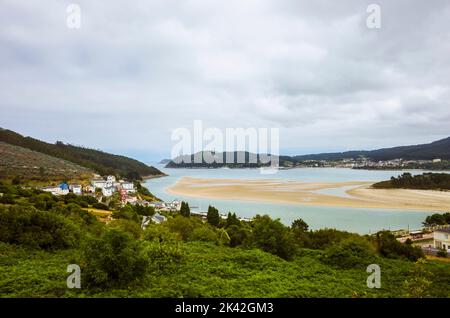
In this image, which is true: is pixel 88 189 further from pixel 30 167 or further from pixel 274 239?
pixel 274 239

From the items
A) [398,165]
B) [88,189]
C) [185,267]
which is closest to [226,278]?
[185,267]

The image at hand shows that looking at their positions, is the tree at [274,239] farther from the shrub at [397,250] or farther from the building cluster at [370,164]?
the building cluster at [370,164]

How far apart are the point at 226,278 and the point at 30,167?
67.7m

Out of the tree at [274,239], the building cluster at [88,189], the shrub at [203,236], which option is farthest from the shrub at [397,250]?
the building cluster at [88,189]

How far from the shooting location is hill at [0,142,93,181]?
192 feet

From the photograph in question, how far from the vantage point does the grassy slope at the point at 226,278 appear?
8391 millimetres

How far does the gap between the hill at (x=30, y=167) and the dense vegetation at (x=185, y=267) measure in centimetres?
4696

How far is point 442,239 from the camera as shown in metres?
26.3

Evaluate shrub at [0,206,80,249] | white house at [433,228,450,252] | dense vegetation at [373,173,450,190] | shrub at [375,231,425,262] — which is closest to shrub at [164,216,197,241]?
shrub at [0,206,80,249]

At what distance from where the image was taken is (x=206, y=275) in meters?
10.4
